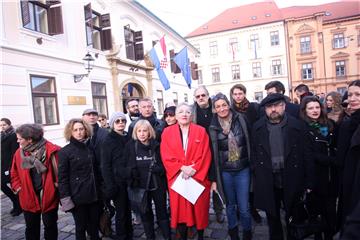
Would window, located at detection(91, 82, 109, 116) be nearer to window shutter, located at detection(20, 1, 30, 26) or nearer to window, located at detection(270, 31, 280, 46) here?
window shutter, located at detection(20, 1, 30, 26)

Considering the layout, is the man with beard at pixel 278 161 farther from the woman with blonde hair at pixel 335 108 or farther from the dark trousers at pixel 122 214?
the dark trousers at pixel 122 214

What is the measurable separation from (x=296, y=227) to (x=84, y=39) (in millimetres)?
9696

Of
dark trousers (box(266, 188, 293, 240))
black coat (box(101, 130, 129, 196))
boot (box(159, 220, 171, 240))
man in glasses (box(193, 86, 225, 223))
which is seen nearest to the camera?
dark trousers (box(266, 188, 293, 240))

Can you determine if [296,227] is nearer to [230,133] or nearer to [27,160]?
[230,133]

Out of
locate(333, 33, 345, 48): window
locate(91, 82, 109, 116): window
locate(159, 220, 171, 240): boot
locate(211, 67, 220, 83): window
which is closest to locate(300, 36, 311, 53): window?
locate(333, 33, 345, 48): window

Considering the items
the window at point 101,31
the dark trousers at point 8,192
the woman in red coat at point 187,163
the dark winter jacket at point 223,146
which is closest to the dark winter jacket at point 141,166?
the woman in red coat at point 187,163

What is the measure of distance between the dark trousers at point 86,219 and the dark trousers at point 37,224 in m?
0.25

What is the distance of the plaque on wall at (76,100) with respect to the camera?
9.27m

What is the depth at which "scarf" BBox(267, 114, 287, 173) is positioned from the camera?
2.87 meters

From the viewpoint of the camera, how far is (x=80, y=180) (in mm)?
3102

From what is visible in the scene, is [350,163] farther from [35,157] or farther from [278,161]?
[35,157]

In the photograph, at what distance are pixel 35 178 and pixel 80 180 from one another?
52 centimetres

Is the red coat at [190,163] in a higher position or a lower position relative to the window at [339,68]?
lower

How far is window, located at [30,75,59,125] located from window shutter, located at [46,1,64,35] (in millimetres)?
1531
